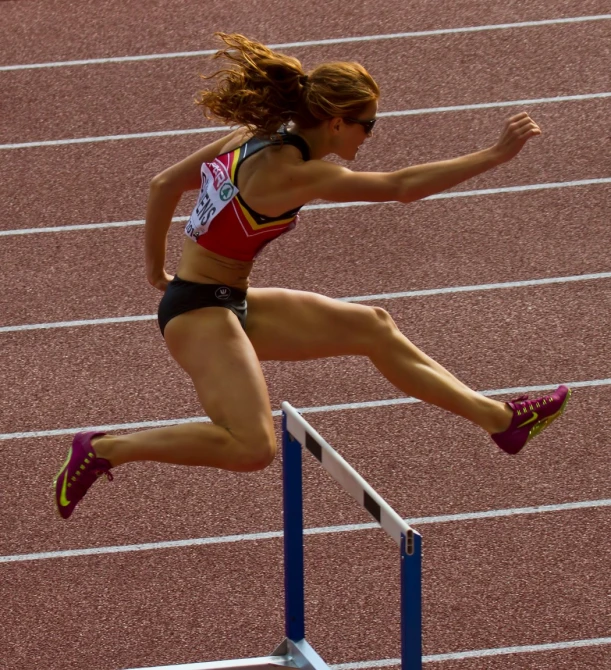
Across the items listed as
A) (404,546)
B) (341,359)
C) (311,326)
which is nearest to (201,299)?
(311,326)

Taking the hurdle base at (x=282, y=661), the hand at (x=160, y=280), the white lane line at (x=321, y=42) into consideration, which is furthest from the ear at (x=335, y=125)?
the white lane line at (x=321, y=42)

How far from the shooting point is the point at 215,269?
4168 millimetres

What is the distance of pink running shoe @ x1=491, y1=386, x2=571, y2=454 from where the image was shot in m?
4.33

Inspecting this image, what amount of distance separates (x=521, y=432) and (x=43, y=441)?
8.09 feet

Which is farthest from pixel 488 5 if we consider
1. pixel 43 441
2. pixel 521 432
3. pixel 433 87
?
pixel 521 432

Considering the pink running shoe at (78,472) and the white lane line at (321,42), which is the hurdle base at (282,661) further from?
the white lane line at (321,42)

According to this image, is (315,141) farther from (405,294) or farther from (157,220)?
(405,294)

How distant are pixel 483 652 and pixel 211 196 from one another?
1.86 metres

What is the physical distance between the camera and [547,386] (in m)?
6.08

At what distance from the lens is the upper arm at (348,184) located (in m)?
3.80

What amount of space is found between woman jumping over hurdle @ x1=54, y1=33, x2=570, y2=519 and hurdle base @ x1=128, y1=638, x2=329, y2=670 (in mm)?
694

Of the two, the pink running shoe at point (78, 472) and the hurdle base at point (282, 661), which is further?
the hurdle base at point (282, 661)

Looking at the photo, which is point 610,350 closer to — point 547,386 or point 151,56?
point 547,386

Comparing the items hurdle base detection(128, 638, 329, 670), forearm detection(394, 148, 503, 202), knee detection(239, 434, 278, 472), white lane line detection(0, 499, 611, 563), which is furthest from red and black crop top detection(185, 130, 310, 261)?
white lane line detection(0, 499, 611, 563)
